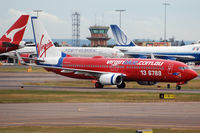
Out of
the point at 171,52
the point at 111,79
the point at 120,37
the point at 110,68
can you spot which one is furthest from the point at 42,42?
the point at 120,37

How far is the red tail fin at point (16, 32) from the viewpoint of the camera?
64188mm

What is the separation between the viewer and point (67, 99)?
4478 cm

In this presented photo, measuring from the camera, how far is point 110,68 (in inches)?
2493

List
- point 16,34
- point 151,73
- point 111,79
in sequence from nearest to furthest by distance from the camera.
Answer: point 151,73, point 111,79, point 16,34

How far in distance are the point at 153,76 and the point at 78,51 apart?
258 feet

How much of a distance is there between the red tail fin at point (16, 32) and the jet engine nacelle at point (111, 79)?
1256cm

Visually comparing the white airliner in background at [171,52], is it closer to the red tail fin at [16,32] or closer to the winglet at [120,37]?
the winglet at [120,37]

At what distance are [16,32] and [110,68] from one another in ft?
45.2

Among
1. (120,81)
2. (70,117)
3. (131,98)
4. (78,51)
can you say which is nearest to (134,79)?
(120,81)

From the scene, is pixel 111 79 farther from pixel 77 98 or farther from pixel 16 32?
pixel 77 98

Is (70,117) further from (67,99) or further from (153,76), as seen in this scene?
(153,76)

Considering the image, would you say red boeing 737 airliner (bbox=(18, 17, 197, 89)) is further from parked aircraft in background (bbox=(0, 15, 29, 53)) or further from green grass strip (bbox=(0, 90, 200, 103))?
green grass strip (bbox=(0, 90, 200, 103))

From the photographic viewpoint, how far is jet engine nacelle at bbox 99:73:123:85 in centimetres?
6062

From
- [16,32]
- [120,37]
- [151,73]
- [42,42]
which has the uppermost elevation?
[120,37]
